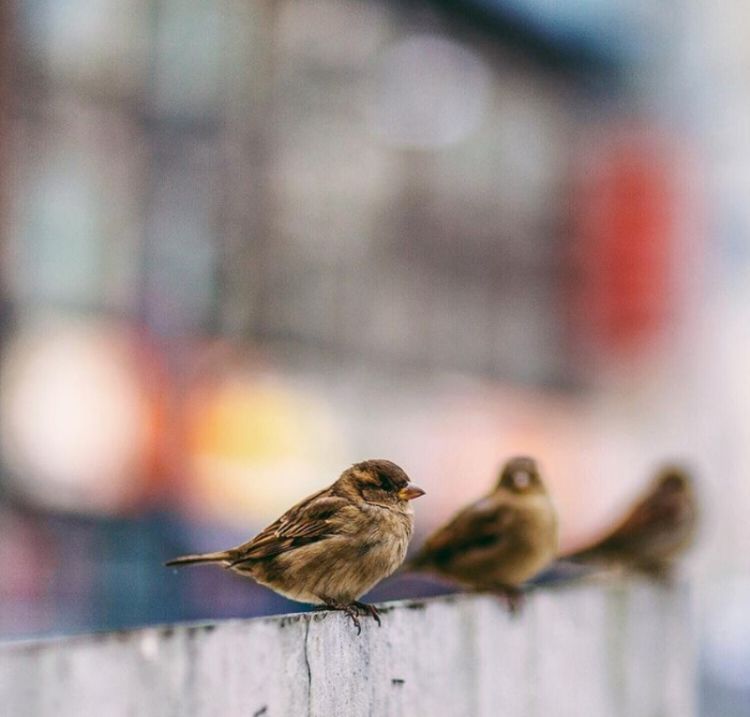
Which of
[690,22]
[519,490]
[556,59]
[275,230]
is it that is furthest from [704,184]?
[519,490]

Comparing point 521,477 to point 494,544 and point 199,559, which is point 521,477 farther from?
point 199,559

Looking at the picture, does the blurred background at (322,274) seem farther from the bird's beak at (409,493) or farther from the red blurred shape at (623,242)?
the bird's beak at (409,493)

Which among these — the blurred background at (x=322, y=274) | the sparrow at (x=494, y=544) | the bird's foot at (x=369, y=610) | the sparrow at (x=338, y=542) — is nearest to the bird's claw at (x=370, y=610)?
the bird's foot at (x=369, y=610)

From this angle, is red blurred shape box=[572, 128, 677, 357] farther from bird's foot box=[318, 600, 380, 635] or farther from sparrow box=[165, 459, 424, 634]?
bird's foot box=[318, 600, 380, 635]

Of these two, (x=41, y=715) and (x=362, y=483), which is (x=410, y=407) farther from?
(x=41, y=715)

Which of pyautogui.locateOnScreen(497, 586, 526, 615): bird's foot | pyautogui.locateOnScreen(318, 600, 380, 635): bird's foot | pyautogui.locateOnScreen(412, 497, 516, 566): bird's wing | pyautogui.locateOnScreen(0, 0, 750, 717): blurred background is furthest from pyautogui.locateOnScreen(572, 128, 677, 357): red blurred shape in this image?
pyautogui.locateOnScreen(318, 600, 380, 635): bird's foot

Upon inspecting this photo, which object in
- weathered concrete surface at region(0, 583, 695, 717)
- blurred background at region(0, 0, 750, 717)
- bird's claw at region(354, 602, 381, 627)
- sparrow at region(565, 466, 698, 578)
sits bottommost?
weathered concrete surface at region(0, 583, 695, 717)
